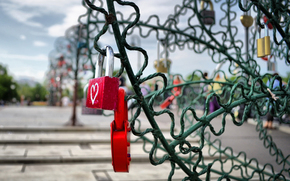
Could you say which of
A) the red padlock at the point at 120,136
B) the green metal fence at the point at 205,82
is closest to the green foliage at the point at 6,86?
the green metal fence at the point at 205,82

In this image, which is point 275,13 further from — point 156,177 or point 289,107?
point 156,177

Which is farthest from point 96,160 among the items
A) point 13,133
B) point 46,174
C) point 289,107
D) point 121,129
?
point 121,129

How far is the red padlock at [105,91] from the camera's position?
0.85 metres

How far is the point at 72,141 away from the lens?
6.47 meters

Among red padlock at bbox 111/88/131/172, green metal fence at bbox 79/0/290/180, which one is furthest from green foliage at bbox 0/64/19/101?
red padlock at bbox 111/88/131/172

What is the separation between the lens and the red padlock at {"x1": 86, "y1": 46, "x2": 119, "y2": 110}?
0.85 meters

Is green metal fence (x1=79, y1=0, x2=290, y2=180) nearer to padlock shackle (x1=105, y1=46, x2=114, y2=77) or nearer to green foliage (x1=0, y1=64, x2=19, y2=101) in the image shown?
padlock shackle (x1=105, y1=46, x2=114, y2=77)

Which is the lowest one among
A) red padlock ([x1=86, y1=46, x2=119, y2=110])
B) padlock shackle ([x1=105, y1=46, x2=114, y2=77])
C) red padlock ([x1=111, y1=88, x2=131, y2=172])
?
red padlock ([x1=111, y1=88, x2=131, y2=172])

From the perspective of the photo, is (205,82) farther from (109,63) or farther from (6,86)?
(6,86)

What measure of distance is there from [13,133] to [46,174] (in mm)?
3221

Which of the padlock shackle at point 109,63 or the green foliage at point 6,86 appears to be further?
the green foliage at point 6,86

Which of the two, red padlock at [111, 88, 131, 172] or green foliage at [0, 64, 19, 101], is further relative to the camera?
green foliage at [0, 64, 19, 101]

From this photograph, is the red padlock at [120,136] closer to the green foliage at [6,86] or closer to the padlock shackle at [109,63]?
the padlock shackle at [109,63]

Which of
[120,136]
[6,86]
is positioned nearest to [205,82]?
[120,136]
